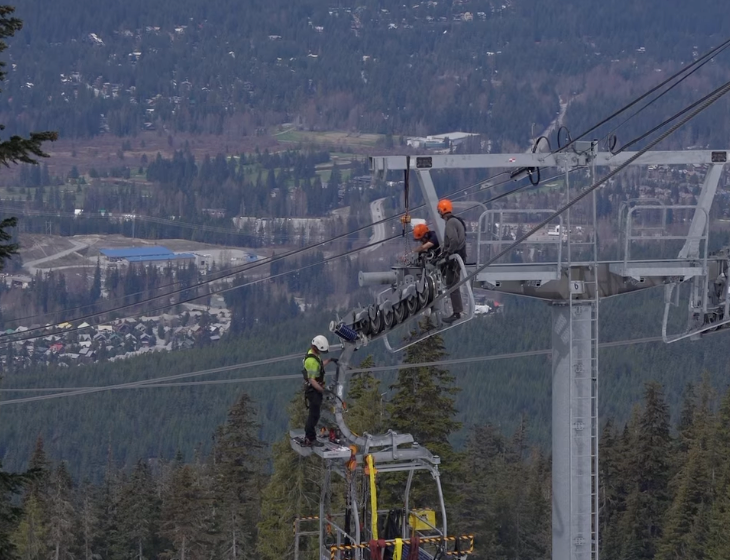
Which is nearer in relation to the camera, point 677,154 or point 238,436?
point 677,154

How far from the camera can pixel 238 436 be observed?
2484 inches

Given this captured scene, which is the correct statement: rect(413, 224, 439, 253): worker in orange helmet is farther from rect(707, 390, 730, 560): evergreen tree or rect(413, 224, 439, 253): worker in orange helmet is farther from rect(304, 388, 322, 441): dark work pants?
rect(707, 390, 730, 560): evergreen tree

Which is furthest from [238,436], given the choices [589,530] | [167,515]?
[589,530]

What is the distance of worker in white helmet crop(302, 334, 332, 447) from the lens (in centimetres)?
2850

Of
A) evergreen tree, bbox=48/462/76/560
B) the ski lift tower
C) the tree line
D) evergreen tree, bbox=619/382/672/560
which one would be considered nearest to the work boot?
the ski lift tower

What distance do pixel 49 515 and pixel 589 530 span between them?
130 ft

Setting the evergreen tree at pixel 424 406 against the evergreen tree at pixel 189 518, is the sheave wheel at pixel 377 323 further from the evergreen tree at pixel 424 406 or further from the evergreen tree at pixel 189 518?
the evergreen tree at pixel 189 518

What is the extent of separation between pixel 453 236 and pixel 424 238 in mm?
1015

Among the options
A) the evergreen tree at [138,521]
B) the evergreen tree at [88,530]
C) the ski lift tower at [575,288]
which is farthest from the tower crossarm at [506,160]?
the evergreen tree at [138,521]

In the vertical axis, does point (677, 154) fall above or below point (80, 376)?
above

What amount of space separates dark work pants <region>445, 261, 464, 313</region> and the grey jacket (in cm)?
25

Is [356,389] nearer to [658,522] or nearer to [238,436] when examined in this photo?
[238,436]

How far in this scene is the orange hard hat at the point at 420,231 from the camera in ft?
93.4

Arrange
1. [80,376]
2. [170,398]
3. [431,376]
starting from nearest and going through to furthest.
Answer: [431,376] → [170,398] → [80,376]
